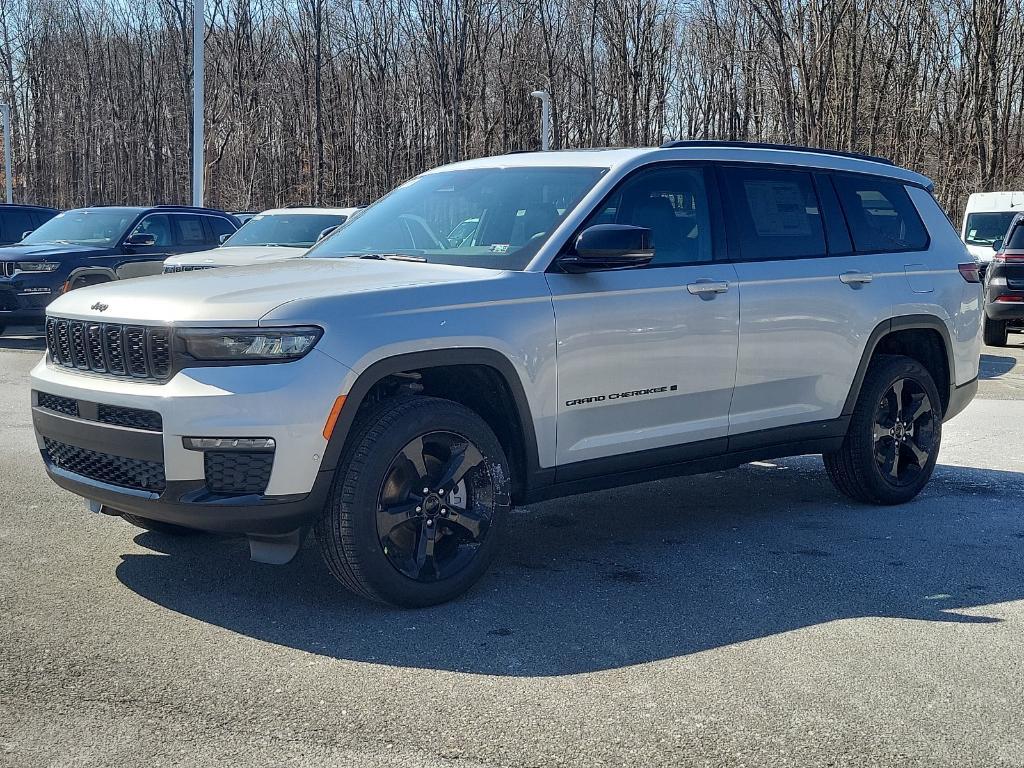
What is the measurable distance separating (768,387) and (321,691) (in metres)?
2.96

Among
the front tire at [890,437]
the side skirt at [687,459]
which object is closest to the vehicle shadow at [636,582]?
the front tire at [890,437]

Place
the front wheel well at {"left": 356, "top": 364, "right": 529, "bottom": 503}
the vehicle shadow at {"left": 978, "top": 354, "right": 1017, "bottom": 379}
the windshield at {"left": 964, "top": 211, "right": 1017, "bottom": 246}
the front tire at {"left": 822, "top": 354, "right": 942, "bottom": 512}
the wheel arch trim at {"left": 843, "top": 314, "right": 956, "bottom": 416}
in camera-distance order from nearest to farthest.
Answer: the front wheel well at {"left": 356, "top": 364, "right": 529, "bottom": 503} → the wheel arch trim at {"left": 843, "top": 314, "right": 956, "bottom": 416} → the front tire at {"left": 822, "top": 354, "right": 942, "bottom": 512} → the vehicle shadow at {"left": 978, "top": 354, "right": 1017, "bottom": 379} → the windshield at {"left": 964, "top": 211, "right": 1017, "bottom": 246}

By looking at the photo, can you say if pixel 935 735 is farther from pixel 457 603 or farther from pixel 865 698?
pixel 457 603

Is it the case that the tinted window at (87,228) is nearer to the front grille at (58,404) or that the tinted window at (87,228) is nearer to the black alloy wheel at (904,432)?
the front grille at (58,404)

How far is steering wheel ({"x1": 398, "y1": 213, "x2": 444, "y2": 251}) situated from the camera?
5.50 metres

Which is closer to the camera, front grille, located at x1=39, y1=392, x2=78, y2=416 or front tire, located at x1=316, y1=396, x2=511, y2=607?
front tire, located at x1=316, y1=396, x2=511, y2=607

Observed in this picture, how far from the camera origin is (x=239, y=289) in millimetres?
4641

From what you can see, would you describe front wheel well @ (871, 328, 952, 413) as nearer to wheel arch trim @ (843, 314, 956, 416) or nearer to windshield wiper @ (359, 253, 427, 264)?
wheel arch trim @ (843, 314, 956, 416)

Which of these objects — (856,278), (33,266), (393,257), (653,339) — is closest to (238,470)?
(393,257)

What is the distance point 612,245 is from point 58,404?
235cm

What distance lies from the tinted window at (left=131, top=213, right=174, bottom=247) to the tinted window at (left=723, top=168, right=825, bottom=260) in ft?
37.6

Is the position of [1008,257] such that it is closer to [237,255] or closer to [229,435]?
[237,255]

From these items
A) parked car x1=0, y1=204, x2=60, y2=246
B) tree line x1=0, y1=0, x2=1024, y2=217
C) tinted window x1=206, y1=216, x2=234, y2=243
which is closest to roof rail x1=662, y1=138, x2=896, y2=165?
tinted window x1=206, y1=216, x2=234, y2=243

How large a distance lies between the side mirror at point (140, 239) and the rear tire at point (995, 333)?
11.0m
